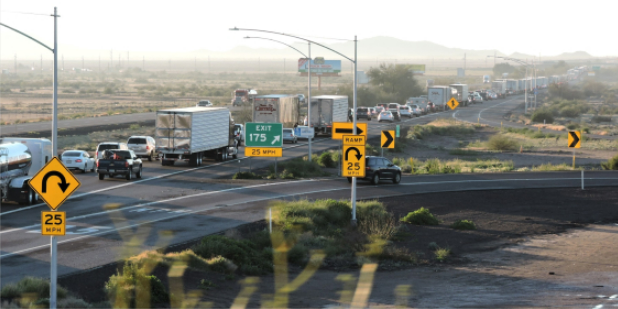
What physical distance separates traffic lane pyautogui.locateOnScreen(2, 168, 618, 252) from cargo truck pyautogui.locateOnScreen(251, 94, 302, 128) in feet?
53.7

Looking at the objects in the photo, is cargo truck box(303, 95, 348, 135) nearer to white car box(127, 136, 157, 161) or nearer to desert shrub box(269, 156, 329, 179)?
desert shrub box(269, 156, 329, 179)

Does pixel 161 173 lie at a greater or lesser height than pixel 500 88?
lesser

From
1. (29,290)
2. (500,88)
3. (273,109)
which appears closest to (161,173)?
(273,109)

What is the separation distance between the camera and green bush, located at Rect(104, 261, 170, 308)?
15219 mm

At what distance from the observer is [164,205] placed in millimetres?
30797

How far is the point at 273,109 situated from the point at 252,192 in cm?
2203

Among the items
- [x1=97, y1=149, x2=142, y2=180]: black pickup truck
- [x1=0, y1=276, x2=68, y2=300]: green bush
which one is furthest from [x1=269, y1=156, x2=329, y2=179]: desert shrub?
[x1=0, y1=276, x2=68, y2=300]: green bush

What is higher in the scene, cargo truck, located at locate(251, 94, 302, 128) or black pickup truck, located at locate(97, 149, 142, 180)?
cargo truck, located at locate(251, 94, 302, 128)

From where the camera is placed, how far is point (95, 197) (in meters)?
32.4

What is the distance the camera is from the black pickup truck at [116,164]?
124 feet

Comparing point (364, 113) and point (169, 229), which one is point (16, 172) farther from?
point (364, 113)

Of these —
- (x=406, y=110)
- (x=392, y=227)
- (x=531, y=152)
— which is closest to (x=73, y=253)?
(x=392, y=227)

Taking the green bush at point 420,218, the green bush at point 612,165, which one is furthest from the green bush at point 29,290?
the green bush at point 612,165

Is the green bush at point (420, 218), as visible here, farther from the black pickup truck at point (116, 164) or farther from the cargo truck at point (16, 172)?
the black pickup truck at point (116, 164)
